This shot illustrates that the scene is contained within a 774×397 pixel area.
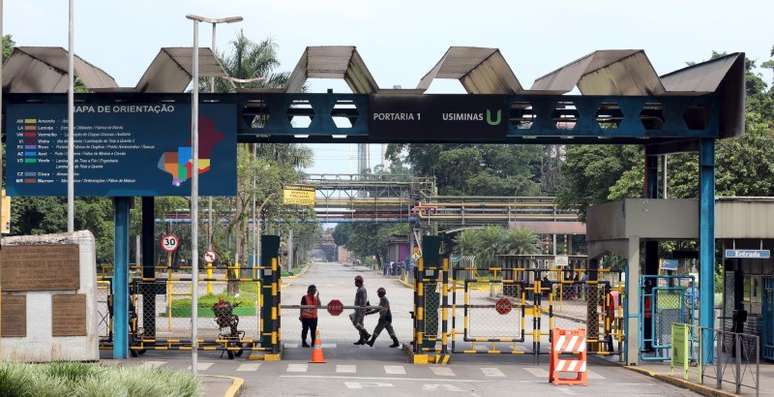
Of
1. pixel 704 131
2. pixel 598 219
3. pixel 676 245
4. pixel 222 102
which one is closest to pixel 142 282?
pixel 222 102

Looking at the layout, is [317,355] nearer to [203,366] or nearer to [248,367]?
[248,367]

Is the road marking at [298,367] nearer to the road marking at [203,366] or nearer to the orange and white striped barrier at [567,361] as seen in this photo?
the road marking at [203,366]

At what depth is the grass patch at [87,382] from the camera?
48.1 ft

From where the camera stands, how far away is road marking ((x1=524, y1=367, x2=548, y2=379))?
26.3 m

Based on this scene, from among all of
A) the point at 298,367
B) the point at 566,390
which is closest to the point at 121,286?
the point at 298,367

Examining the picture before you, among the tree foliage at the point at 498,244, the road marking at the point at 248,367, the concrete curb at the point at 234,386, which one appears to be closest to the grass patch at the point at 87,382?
the concrete curb at the point at 234,386

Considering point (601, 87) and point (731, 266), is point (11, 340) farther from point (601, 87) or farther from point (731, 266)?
point (731, 266)

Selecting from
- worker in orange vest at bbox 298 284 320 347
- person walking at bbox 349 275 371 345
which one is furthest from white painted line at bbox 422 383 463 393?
person walking at bbox 349 275 371 345

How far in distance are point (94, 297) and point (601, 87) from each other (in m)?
13.1

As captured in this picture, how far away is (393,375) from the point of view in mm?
25609

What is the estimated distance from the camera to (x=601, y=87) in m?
29.0

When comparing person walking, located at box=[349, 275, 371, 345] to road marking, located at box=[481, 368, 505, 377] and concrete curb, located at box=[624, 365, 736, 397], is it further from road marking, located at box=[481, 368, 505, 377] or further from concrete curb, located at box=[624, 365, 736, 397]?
concrete curb, located at box=[624, 365, 736, 397]

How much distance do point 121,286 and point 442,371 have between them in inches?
280

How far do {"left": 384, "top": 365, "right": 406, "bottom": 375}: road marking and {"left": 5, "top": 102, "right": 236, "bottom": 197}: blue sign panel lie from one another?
196 inches
